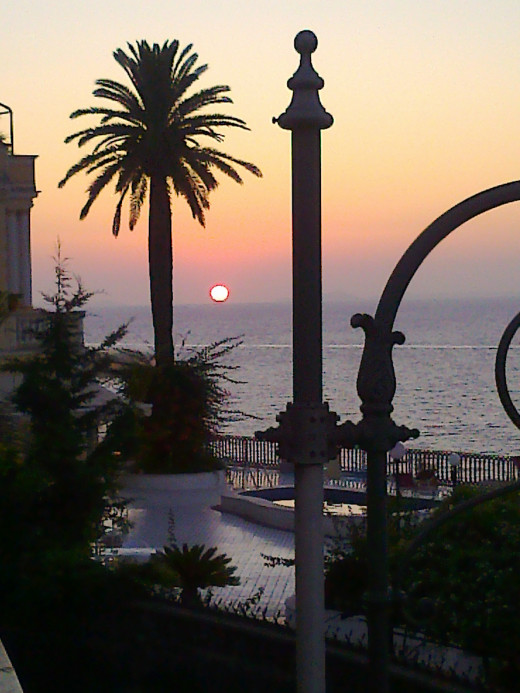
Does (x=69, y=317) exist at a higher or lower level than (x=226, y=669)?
higher

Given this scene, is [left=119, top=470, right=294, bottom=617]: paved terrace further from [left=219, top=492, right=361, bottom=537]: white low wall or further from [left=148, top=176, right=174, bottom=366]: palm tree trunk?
[left=148, top=176, right=174, bottom=366]: palm tree trunk

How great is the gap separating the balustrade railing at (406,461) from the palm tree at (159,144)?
399cm

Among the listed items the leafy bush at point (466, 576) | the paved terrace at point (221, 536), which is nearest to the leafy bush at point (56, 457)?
the leafy bush at point (466, 576)

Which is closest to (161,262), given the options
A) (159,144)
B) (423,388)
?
(159,144)

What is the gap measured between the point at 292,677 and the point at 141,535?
13388 mm

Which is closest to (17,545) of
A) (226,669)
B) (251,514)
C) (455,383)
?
(226,669)

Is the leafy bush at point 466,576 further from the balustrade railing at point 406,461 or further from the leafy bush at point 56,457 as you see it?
the balustrade railing at point 406,461

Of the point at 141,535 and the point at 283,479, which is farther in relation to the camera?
the point at 283,479

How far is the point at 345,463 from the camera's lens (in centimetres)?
3169

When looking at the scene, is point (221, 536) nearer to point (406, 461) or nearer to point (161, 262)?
point (406, 461)

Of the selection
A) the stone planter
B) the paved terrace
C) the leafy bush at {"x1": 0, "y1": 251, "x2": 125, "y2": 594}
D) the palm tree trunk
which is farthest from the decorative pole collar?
the palm tree trunk

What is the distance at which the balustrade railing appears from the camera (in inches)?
1030

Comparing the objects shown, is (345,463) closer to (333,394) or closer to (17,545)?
(17,545)

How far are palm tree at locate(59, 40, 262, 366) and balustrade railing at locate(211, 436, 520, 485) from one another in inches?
157
